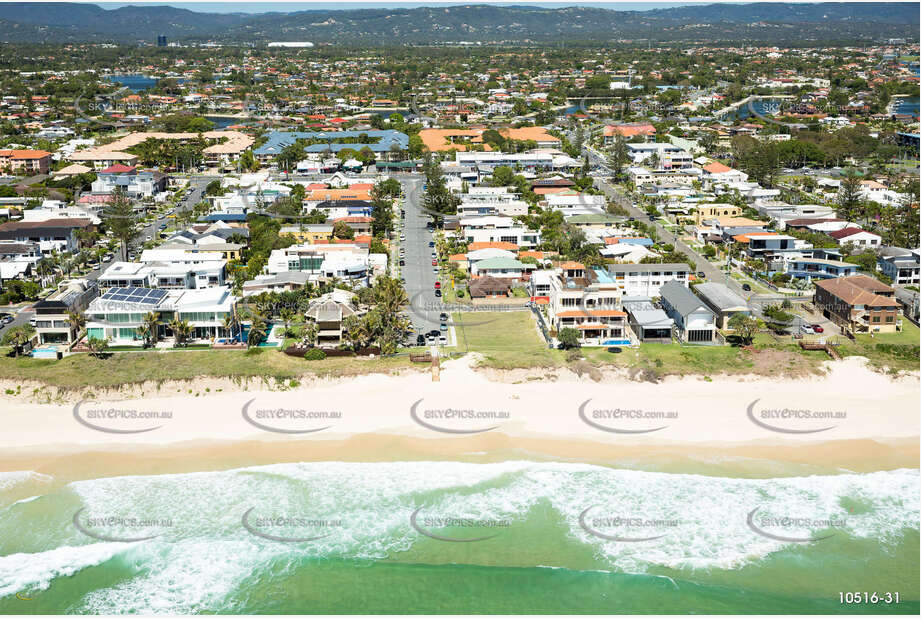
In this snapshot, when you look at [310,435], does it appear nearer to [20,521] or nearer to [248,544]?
[248,544]

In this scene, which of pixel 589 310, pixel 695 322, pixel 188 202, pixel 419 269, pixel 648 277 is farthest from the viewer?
pixel 188 202

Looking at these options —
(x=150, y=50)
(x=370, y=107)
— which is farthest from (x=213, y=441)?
(x=150, y=50)

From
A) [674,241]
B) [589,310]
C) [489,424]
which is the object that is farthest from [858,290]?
[489,424]

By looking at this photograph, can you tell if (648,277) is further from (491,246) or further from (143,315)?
(143,315)

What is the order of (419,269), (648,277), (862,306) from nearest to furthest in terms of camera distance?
(862,306) < (648,277) < (419,269)
